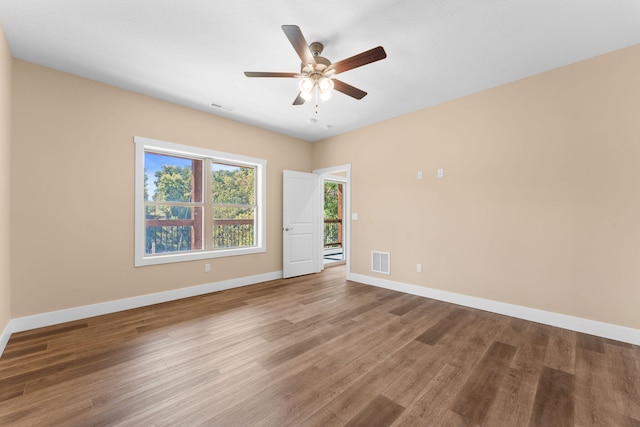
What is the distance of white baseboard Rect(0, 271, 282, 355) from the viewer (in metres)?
2.78

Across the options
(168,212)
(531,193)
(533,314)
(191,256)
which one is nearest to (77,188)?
(168,212)

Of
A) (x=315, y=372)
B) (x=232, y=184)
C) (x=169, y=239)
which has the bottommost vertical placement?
(x=315, y=372)

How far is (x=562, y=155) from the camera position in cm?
294

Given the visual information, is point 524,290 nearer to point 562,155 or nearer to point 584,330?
point 584,330

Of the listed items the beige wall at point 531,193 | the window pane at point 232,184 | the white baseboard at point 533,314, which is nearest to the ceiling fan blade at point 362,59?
the beige wall at point 531,193

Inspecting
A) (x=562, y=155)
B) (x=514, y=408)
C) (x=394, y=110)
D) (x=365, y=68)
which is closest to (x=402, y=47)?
(x=365, y=68)

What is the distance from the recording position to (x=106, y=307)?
3297 mm

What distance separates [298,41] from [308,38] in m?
0.57

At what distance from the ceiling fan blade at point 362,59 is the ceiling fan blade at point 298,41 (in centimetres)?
24

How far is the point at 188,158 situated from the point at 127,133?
0.87 m

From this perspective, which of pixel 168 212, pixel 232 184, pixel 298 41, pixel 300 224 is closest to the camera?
pixel 298 41

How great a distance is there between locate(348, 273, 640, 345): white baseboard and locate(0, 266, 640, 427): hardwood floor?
115 mm

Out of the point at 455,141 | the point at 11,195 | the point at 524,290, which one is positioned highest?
the point at 455,141

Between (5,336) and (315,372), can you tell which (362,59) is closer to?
(315,372)
